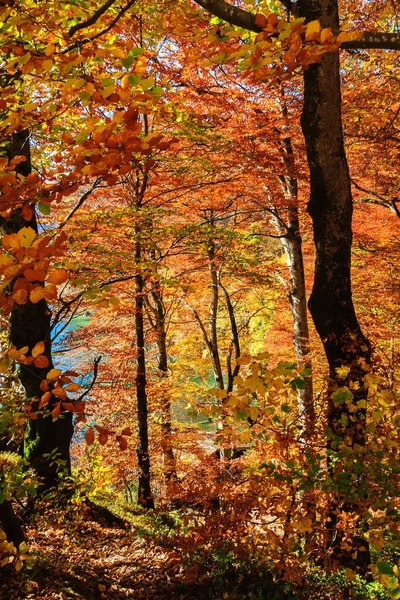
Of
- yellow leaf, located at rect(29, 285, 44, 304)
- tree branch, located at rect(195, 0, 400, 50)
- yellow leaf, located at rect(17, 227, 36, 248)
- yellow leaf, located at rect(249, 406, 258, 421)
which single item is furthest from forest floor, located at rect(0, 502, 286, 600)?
tree branch, located at rect(195, 0, 400, 50)

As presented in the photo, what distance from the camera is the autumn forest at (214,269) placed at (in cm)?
279

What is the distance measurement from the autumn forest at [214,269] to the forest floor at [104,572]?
0.03 meters

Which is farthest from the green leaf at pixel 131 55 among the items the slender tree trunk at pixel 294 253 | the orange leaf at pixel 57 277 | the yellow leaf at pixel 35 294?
the slender tree trunk at pixel 294 253

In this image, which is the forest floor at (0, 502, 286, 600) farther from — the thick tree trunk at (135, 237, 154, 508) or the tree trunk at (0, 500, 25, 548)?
the thick tree trunk at (135, 237, 154, 508)

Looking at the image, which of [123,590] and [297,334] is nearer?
[123,590]

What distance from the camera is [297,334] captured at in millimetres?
8195

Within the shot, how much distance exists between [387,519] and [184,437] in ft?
31.4

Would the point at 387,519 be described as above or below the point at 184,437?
above

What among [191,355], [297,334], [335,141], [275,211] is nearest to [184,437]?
[191,355]

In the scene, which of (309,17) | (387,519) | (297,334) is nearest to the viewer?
(387,519)

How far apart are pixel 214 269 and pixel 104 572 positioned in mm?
7324

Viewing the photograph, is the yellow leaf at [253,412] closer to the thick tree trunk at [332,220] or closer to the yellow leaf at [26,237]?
the thick tree trunk at [332,220]

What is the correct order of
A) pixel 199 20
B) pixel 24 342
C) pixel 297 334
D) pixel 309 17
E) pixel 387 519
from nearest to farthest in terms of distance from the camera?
pixel 387 519 → pixel 309 17 → pixel 199 20 → pixel 24 342 → pixel 297 334

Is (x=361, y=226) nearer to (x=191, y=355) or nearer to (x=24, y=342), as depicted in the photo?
(x=191, y=355)
